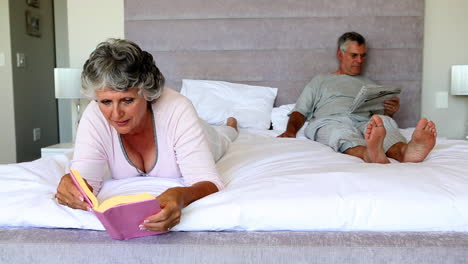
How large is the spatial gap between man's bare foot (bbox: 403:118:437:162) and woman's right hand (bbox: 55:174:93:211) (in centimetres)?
123

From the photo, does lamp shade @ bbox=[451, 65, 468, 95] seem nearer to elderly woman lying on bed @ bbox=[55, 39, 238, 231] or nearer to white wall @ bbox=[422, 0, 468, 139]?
white wall @ bbox=[422, 0, 468, 139]

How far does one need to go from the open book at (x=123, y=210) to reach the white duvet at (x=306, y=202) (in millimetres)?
117

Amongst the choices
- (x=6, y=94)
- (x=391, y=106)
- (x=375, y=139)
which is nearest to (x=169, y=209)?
(x=375, y=139)

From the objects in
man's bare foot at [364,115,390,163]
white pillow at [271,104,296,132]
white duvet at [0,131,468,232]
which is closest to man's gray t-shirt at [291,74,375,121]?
white pillow at [271,104,296,132]

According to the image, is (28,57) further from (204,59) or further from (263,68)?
(263,68)

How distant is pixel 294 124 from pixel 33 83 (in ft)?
9.69

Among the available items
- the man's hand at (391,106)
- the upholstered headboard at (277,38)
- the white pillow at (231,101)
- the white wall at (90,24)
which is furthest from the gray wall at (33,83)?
the man's hand at (391,106)

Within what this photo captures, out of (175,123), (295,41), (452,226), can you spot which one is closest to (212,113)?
(295,41)

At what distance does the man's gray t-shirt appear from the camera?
2.74m

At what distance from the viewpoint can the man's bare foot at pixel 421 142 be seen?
1.69m

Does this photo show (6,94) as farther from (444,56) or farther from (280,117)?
(444,56)

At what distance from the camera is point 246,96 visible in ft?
9.92

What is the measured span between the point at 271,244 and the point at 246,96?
6.55 ft

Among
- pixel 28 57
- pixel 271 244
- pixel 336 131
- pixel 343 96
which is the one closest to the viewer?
pixel 271 244
